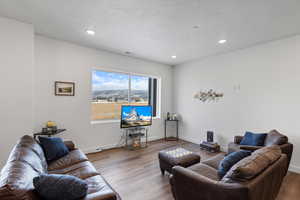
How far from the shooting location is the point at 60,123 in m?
3.35

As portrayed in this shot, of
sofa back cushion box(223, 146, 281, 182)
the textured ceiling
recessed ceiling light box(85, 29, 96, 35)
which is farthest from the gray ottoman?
recessed ceiling light box(85, 29, 96, 35)

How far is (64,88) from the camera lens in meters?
3.40

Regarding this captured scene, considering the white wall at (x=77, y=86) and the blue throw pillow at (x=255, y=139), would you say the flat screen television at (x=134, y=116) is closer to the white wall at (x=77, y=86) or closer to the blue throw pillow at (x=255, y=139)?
the white wall at (x=77, y=86)

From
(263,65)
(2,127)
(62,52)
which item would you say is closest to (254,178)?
(263,65)

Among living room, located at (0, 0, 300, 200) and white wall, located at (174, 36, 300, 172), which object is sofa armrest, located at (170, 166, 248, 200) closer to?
living room, located at (0, 0, 300, 200)

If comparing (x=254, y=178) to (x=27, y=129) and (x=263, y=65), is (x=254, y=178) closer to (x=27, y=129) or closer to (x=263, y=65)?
(x=263, y=65)

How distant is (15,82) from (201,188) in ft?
11.0

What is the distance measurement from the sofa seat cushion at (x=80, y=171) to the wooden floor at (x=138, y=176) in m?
0.65

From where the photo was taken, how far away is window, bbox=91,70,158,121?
13.2 feet

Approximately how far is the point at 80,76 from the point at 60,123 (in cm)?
125

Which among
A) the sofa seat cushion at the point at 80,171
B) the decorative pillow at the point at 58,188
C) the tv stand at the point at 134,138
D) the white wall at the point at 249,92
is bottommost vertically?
the tv stand at the point at 134,138

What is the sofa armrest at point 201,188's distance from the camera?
1.14 metres

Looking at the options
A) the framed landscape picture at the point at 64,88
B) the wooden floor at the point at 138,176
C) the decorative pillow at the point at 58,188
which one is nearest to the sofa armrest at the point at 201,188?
the wooden floor at the point at 138,176

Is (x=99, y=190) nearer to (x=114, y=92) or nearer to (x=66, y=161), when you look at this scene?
(x=66, y=161)
